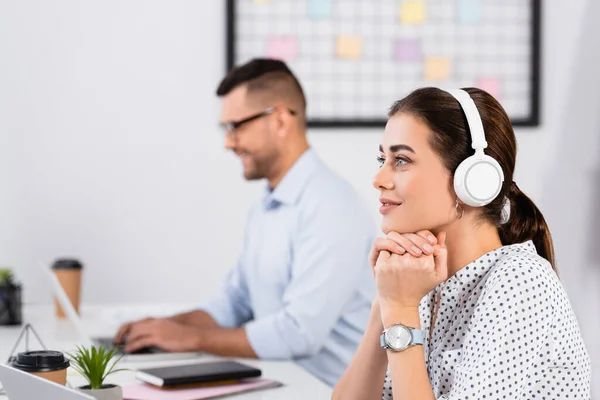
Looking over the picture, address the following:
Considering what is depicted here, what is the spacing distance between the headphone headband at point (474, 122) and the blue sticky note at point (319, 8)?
5.54 ft

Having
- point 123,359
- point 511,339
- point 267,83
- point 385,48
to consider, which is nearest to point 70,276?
point 123,359

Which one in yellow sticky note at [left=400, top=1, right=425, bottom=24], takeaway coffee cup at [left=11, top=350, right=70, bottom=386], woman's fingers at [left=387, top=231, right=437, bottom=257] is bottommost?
takeaway coffee cup at [left=11, top=350, right=70, bottom=386]

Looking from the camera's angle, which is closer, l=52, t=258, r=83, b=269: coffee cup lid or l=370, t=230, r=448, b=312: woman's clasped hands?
l=370, t=230, r=448, b=312: woman's clasped hands

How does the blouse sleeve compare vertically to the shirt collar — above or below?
below

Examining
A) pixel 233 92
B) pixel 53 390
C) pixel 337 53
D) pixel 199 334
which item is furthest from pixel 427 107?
pixel 337 53

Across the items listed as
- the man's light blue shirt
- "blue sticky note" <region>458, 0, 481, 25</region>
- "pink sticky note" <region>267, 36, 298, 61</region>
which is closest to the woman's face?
the man's light blue shirt

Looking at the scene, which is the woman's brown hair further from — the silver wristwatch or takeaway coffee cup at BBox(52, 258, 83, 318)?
takeaway coffee cup at BBox(52, 258, 83, 318)

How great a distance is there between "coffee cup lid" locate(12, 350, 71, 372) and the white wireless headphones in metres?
0.69

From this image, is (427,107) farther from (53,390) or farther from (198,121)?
(198,121)

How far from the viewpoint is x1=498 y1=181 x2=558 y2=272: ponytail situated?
135 centimetres

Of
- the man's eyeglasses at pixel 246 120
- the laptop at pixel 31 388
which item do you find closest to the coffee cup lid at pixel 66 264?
the man's eyeglasses at pixel 246 120

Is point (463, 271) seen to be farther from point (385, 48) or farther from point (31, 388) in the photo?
point (385, 48)

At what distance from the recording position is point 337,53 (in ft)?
9.51

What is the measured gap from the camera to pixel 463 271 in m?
1.30
